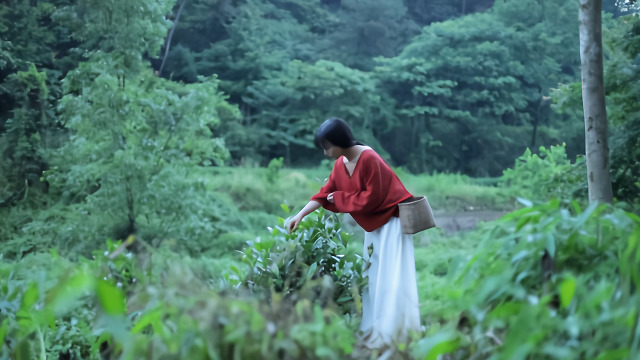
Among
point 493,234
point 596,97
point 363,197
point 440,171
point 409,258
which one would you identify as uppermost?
point 596,97

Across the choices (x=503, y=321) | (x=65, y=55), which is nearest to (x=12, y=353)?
(x=503, y=321)

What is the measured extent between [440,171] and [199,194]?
1277 centimetres

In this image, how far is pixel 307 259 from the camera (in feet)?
9.98

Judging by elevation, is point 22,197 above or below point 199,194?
below

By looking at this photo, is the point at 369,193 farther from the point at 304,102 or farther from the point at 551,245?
the point at 304,102

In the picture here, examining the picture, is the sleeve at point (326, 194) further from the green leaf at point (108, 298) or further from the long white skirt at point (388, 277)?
the green leaf at point (108, 298)

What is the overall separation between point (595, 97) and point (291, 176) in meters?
11.5

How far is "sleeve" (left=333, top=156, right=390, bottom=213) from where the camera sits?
2908 mm

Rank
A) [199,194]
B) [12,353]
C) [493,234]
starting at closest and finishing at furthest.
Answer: [493,234] → [12,353] → [199,194]

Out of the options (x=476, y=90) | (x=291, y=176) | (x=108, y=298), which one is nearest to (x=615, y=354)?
(x=108, y=298)

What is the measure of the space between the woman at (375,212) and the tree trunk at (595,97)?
194 cm

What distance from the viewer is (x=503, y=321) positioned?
1146 mm

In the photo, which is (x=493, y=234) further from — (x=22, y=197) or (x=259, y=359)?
(x=22, y=197)

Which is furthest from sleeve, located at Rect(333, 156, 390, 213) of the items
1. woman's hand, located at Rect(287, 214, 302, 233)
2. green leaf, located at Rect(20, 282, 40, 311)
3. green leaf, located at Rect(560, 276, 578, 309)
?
green leaf, located at Rect(560, 276, 578, 309)
